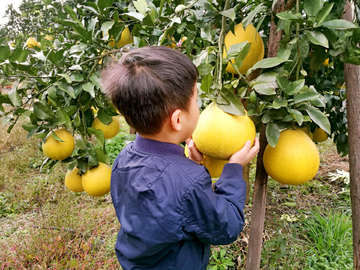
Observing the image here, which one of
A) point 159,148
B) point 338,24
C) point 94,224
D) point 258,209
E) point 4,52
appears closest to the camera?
point 338,24

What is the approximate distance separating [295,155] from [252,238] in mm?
564

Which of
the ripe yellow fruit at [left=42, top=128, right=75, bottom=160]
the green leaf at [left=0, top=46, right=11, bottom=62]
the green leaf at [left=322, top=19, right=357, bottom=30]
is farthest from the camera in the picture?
the ripe yellow fruit at [left=42, top=128, right=75, bottom=160]

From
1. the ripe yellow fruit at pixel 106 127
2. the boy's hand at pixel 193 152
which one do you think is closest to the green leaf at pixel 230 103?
the boy's hand at pixel 193 152

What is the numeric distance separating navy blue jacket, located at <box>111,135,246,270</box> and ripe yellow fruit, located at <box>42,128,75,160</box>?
→ 53 cm

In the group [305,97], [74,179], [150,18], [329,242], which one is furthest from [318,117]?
[329,242]

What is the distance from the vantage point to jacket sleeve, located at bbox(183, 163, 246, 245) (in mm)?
843

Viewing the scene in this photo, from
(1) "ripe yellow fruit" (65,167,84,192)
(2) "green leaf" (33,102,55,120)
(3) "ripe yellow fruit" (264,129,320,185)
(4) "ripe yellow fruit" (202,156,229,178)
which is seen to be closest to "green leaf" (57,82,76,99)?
(2) "green leaf" (33,102,55,120)

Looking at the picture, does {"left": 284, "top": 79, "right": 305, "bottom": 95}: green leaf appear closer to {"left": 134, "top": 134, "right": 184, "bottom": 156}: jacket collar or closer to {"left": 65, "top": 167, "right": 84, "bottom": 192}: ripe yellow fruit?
{"left": 134, "top": 134, "right": 184, "bottom": 156}: jacket collar

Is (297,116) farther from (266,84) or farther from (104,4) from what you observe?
(104,4)

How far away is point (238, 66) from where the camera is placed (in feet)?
2.66

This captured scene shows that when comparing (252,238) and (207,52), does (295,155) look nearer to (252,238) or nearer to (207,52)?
(207,52)

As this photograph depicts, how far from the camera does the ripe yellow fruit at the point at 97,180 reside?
145cm

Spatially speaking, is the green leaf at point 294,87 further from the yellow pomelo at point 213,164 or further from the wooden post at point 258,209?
the yellow pomelo at point 213,164

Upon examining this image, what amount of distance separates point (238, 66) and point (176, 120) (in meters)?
0.26
